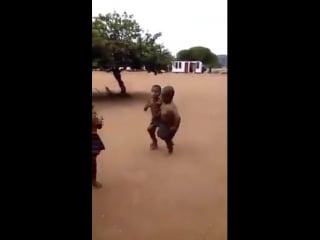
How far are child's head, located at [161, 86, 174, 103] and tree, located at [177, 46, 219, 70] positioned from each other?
91 mm

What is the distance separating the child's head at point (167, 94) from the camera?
123cm

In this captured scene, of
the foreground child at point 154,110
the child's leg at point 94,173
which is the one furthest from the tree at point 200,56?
the child's leg at point 94,173

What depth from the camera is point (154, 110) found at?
123 centimetres

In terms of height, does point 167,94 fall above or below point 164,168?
above

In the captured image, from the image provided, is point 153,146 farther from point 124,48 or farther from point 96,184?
point 124,48

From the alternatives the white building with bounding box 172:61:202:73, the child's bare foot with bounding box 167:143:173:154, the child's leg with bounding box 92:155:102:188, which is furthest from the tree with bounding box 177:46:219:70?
the child's leg with bounding box 92:155:102:188

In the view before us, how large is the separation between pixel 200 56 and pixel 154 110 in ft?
0.68

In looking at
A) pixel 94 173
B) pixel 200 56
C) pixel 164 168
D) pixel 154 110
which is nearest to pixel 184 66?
pixel 200 56

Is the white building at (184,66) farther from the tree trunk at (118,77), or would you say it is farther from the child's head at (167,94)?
the tree trunk at (118,77)

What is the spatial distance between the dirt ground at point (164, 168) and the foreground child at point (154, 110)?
15 millimetres

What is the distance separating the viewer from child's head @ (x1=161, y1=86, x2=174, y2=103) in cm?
123
